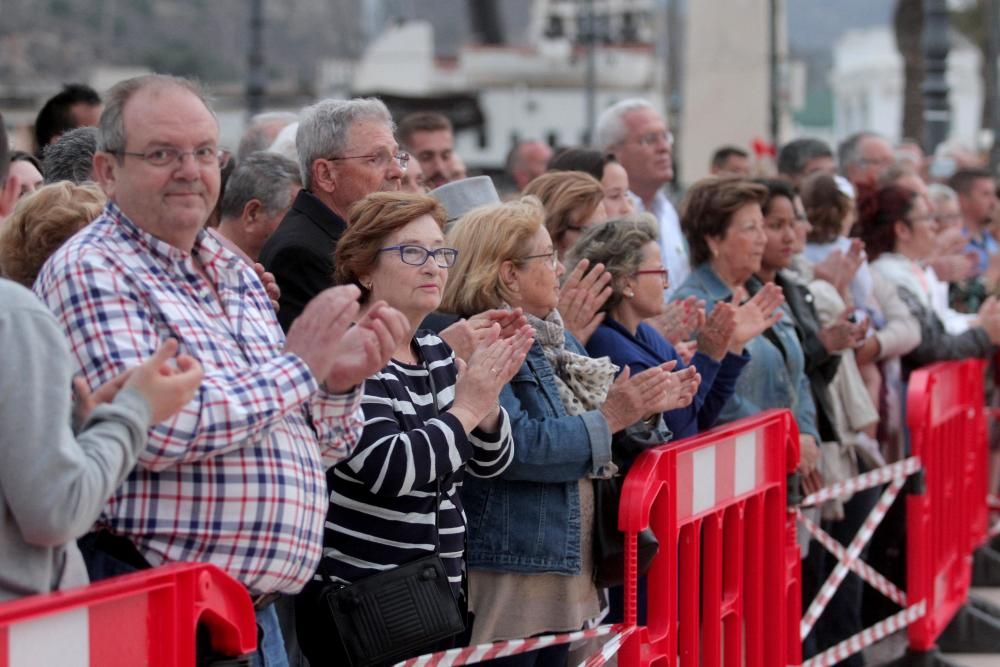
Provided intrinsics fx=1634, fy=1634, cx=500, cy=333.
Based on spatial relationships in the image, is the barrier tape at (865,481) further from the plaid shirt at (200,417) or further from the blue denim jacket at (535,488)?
the plaid shirt at (200,417)

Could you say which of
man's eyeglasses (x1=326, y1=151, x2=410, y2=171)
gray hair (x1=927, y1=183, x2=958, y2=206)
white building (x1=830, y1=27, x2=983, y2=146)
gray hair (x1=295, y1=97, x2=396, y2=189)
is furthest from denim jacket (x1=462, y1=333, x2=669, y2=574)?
white building (x1=830, y1=27, x2=983, y2=146)

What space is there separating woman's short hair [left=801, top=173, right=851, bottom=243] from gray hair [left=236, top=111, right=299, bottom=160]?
8.57 feet

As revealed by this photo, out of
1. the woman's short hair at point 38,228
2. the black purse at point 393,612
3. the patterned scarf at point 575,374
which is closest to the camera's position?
the woman's short hair at point 38,228

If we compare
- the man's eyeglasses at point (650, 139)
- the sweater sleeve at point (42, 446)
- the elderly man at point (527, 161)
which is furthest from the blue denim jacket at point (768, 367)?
the elderly man at point (527, 161)

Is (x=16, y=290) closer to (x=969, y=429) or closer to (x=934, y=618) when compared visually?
(x=934, y=618)

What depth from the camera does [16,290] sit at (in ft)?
9.68

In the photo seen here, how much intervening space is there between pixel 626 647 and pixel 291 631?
1.01 m

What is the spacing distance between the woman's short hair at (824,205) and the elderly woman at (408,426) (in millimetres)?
4144

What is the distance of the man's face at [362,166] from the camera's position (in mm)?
5285

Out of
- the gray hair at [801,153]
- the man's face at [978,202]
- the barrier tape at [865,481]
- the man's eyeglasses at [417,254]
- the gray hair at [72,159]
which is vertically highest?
the gray hair at [72,159]

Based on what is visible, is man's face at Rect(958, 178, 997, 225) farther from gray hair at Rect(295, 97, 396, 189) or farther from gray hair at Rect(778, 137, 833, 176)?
gray hair at Rect(295, 97, 396, 189)

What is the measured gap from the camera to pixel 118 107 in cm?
348

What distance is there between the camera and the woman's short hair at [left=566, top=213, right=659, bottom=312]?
555cm

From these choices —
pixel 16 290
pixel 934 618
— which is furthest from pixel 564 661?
pixel 934 618
